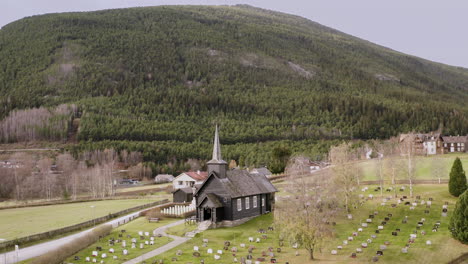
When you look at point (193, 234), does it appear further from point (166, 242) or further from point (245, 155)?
point (245, 155)

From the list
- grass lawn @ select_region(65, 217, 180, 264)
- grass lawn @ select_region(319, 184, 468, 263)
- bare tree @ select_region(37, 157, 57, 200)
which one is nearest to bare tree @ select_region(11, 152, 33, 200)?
bare tree @ select_region(37, 157, 57, 200)

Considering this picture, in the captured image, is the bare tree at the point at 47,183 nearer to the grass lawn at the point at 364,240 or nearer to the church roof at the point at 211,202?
the church roof at the point at 211,202

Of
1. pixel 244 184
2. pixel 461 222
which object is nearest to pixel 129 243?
pixel 244 184

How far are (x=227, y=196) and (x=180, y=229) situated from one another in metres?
7.02

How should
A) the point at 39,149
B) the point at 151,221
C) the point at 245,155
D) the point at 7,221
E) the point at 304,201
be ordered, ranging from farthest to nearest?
the point at 39,149, the point at 245,155, the point at 7,221, the point at 151,221, the point at 304,201

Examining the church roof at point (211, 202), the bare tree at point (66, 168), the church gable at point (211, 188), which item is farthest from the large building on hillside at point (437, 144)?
the bare tree at point (66, 168)

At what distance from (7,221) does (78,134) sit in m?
119

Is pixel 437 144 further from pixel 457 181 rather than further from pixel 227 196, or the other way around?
pixel 227 196

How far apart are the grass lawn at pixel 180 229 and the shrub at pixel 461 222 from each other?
92.8 feet

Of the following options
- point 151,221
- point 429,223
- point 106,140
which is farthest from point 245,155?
point 429,223

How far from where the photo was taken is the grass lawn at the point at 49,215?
225 ft

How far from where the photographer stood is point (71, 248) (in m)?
55.0

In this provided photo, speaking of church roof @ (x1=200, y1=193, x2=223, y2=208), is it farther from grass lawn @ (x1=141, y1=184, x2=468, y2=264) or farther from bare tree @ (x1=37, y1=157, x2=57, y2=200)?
bare tree @ (x1=37, y1=157, x2=57, y2=200)

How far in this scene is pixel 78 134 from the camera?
633 ft
